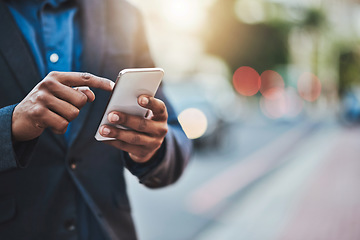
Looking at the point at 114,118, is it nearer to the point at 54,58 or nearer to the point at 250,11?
the point at 54,58

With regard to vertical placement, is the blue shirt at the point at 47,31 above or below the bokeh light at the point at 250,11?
below

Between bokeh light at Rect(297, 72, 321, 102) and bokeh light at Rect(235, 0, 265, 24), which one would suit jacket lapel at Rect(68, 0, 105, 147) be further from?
bokeh light at Rect(297, 72, 321, 102)

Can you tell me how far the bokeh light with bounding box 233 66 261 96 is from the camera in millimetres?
25827

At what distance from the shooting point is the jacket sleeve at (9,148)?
3.26 ft

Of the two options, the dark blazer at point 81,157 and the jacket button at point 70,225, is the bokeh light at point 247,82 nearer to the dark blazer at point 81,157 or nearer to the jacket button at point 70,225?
the dark blazer at point 81,157

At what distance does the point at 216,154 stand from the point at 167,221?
425 cm

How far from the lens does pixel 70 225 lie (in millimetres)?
1312

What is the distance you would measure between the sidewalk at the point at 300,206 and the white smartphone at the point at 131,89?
11.6 feet

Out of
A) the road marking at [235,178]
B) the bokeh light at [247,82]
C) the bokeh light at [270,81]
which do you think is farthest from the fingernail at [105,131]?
the bokeh light at [270,81]

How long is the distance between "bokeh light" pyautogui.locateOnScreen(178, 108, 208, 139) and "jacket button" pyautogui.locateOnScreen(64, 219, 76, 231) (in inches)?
246

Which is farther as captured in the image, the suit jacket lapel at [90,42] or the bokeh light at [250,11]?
the bokeh light at [250,11]

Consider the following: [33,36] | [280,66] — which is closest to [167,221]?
[33,36]

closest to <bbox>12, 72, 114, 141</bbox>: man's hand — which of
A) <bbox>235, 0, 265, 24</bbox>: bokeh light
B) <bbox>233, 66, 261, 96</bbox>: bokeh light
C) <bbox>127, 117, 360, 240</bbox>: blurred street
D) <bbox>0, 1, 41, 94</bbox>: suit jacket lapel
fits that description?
<bbox>0, 1, 41, 94</bbox>: suit jacket lapel

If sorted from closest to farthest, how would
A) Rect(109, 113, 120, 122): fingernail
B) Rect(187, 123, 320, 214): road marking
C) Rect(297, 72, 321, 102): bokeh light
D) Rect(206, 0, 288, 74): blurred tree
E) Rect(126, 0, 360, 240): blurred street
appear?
Rect(109, 113, 120, 122): fingernail
Rect(126, 0, 360, 240): blurred street
Rect(187, 123, 320, 214): road marking
Rect(206, 0, 288, 74): blurred tree
Rect(297, 72, 321, 102): bokeh light
